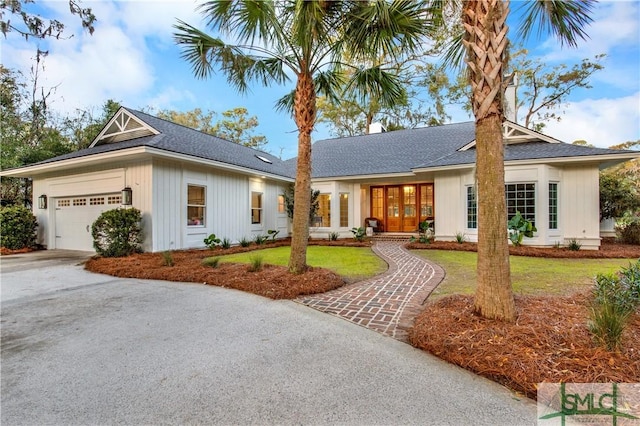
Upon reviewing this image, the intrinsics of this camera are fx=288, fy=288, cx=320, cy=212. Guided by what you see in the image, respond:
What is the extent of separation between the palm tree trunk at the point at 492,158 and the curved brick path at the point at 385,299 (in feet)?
3.43

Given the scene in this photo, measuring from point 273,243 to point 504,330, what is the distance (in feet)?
34.9

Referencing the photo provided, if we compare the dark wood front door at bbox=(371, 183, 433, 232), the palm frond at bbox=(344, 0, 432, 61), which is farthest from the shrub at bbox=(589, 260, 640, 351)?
the dark wood front door at bbox=(371, 183, 433, 232)

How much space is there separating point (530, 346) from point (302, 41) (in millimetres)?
5541

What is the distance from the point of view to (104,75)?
14836mm

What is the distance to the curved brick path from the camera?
3707mm

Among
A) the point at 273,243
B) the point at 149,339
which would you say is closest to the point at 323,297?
the point at 149,339

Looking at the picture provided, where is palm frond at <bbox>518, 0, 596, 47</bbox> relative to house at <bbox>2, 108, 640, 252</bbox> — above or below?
above

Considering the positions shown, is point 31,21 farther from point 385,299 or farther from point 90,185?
point 385,299

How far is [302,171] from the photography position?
19.2 feet

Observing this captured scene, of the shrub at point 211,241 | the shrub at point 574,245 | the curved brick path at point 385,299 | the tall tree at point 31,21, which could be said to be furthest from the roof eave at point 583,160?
the tall tree at point 31,21

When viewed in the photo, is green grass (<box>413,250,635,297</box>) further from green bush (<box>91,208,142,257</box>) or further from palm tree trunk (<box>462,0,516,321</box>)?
green bush (<box>91,208,142,257</box>)

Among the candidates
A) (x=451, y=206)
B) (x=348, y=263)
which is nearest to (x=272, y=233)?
(x=348, y=263)

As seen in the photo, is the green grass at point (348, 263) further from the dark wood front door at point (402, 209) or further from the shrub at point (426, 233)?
the dark wood front door at point (402, 209)

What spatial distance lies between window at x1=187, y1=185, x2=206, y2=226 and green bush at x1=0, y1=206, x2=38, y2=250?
6917 millimetres
